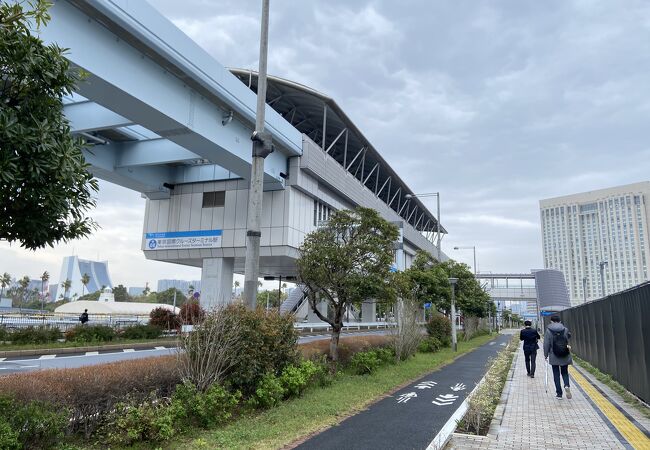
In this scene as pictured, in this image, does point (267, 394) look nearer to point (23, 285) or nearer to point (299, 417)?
point (299, 417)

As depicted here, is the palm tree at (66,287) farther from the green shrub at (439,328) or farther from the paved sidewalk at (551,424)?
the paved sidewalk at (551,424)

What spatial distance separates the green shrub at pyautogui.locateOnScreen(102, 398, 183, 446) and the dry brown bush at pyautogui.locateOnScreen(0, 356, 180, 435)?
0.85 ft

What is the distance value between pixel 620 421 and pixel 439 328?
1768cm

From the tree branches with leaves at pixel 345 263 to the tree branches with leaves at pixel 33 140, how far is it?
30.5ft

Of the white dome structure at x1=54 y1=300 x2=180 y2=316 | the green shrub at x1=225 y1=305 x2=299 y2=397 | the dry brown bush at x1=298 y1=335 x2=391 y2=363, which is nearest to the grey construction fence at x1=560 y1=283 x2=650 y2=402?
the green shrub at x1=225 y1=305 x2=299 y2=397

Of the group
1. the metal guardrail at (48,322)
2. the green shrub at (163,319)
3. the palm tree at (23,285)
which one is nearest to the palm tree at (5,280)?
the palm tree at (23,285)

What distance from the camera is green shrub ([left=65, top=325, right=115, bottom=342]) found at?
65.6 feet

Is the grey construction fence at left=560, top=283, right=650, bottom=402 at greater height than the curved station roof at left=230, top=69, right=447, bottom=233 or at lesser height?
lesser

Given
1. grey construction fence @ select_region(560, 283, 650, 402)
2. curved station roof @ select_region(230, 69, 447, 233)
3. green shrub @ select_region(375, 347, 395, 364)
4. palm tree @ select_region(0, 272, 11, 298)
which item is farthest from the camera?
palm tree @ select_region(0, 272, 11, 298)

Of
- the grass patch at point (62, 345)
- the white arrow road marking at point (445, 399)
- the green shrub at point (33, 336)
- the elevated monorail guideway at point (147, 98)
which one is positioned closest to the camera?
the white arrow road marking at point (445, 399)

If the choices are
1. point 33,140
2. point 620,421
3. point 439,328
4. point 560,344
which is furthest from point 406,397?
point 439,328

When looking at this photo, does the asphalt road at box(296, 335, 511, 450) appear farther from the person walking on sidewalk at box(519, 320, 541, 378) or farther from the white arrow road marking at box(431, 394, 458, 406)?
the person walking on sidewalk at box(519, 320, 541, 378)

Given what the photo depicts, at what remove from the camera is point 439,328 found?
81.8 ft

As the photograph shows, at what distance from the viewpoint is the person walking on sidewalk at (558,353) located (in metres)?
9.73
